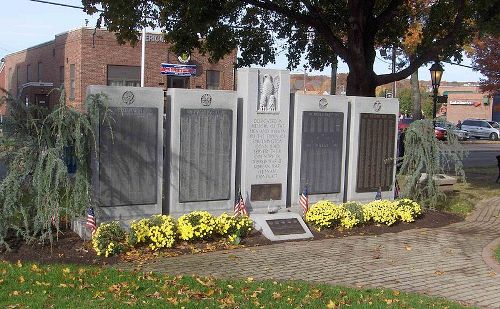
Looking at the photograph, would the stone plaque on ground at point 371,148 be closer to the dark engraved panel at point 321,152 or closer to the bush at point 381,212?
the dark engraved panel at point 321,152

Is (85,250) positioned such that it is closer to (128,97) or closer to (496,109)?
(128,97)

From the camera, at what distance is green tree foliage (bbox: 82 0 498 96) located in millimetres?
15359

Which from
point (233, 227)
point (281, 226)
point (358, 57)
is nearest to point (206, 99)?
point (233, 227)

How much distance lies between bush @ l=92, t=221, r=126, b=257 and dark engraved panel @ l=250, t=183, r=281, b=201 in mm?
3039

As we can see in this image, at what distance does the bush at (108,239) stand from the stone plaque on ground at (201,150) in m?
1.60

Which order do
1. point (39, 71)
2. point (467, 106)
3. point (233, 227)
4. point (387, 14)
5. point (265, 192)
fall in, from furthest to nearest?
1. point (467, 106)
2. point (39, 71)
3. point (387, 14)
4. point (265, 192)
5. point (233, 227)

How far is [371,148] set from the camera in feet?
41.9

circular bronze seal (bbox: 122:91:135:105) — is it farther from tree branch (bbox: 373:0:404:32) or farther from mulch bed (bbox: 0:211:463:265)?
tree branch (bbox: 373:0:404:32)

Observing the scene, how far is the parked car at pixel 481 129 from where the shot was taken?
52.7 m

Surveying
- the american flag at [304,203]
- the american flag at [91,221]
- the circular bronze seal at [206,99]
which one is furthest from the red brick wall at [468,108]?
the american flag at [91,221]

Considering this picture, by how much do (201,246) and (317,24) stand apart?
874cm

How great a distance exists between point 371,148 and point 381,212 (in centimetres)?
172

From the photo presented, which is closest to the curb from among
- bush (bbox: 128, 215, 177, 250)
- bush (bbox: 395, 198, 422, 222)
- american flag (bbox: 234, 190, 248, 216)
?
bush (bbox: 395, 198, 422, 222)

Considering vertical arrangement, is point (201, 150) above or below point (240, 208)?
above
